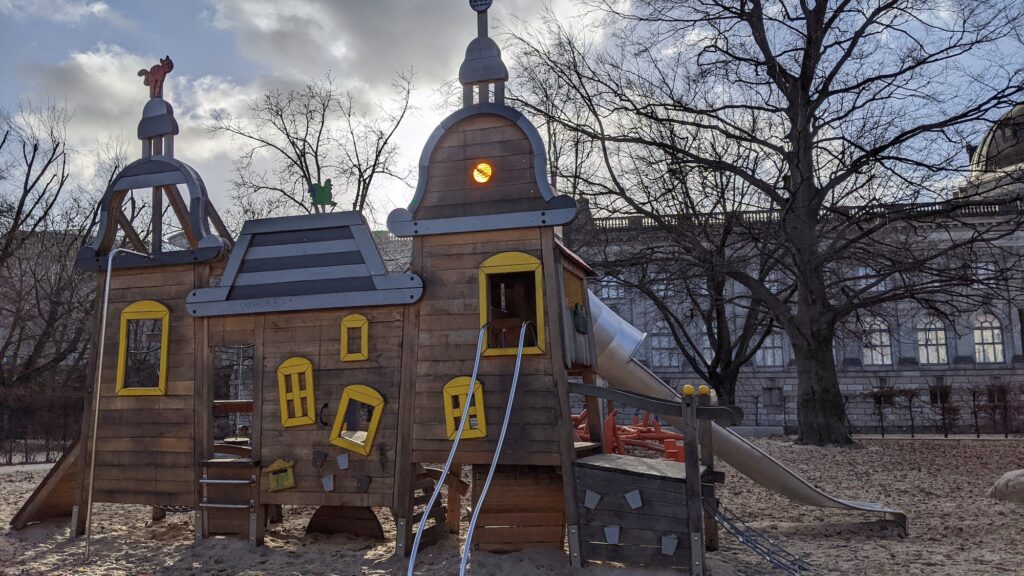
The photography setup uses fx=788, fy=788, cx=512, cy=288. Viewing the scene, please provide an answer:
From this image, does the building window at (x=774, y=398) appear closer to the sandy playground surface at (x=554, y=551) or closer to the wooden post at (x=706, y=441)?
the sandy playground surface at (x=554, y=551)

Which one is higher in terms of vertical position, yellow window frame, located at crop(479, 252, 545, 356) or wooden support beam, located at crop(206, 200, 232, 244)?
wooden support beam, located at crop(206, 200, 232, 244)

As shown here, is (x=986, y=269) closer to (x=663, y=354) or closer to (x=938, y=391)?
(x=938, y=391)

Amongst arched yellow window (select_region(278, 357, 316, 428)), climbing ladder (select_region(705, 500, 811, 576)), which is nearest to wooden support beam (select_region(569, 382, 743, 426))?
climbing ladder (select_region(705, 500, 811, 576))

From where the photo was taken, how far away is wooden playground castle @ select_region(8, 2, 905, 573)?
757 cm

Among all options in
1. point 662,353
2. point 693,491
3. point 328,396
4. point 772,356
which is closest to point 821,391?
point 693,491

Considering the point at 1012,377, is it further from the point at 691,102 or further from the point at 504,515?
the point at 504,515

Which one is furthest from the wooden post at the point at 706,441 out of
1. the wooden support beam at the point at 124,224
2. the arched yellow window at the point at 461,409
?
the wooden support beam at the point at 124,224

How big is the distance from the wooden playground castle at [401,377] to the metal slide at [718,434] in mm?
1673

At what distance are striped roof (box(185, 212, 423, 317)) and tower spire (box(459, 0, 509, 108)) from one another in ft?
6.17

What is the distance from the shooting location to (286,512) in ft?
36.9

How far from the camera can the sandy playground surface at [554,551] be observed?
7.61m

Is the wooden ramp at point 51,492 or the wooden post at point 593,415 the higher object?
the wooden post at point 593,415

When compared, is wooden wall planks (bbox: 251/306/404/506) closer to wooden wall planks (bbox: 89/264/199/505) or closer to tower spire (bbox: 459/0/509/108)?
wooden wall planks (bbox: 89/264/199/505)

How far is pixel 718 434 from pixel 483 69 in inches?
212
